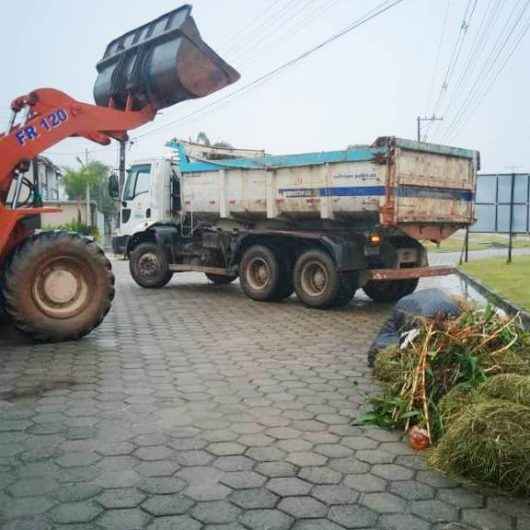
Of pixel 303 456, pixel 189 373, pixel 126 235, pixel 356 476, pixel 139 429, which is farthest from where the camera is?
pixel 126 235

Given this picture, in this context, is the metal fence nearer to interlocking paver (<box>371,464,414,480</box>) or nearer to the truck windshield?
the truck windshield

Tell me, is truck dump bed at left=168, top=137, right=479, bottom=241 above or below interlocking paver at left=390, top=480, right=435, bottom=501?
above

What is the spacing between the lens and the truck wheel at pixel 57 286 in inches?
258

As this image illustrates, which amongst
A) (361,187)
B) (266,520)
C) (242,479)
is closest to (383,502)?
(266,520)

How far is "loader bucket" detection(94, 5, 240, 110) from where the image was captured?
6.91 metres

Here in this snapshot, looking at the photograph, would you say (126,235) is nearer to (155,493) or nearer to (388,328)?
(388,328)

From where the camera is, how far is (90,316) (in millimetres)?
7027

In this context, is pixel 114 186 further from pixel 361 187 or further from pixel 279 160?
pixel 361 187

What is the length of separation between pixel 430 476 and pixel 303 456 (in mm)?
752

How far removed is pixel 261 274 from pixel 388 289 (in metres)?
2.33

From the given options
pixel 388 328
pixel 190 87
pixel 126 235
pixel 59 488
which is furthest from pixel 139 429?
pixel 126 235

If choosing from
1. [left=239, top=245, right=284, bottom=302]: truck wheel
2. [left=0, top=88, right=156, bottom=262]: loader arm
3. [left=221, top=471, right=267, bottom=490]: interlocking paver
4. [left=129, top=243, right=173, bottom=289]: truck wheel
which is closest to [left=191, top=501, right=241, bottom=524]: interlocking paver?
[left=221, top=471, right=267, bottom=490]: interlocking paver

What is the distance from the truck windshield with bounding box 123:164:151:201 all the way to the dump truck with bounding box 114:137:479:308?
6 cm

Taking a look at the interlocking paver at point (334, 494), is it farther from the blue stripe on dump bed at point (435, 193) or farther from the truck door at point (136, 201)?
the truck door at point (136, 201)
